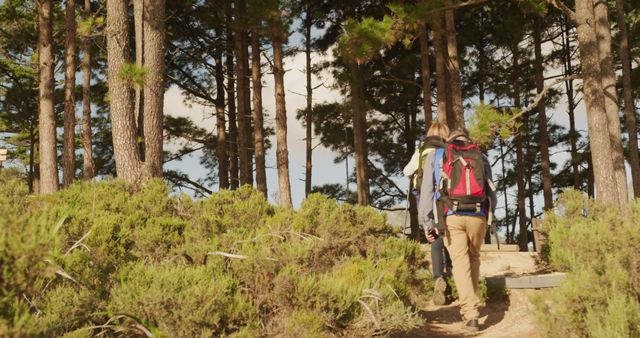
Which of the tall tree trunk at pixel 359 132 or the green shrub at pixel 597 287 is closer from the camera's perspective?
the green shrub at pixel 597 287

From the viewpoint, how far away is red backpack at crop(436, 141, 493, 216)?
5.23 metres

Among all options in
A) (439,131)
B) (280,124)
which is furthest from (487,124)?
(280,124)

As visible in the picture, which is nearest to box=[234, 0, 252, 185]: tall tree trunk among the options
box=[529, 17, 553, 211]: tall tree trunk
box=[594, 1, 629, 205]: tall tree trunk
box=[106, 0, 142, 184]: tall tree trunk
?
box=[106, 0, 142, 184]: tall tree trunk

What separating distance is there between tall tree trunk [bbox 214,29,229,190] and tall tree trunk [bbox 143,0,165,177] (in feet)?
29.8

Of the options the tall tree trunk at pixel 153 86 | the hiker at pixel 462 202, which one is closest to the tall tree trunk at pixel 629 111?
the hiker at pixel 462 202

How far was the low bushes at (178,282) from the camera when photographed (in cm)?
Result: 257

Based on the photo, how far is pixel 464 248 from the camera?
17.7 feet

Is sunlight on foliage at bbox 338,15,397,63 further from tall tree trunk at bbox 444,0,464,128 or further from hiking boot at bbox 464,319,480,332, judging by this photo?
hiking boot at bbox 464,319,480,332

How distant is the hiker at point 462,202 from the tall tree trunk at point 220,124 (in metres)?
13.3

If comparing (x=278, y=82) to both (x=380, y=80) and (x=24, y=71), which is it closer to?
(x=380, y=80)

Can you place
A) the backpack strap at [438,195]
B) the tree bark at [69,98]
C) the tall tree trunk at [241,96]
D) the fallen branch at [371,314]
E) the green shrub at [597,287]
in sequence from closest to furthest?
the green shrub at [597,287] < the fallen branch at [371,314] < the backpack strap at [438,195] < the tree bark at [69,98] < the tall tree trunk at [241,96]

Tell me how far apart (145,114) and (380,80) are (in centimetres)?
1385

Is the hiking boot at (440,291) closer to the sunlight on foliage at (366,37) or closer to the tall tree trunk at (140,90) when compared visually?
the tall tree trunk at (140,90)

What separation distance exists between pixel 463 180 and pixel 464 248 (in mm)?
685
